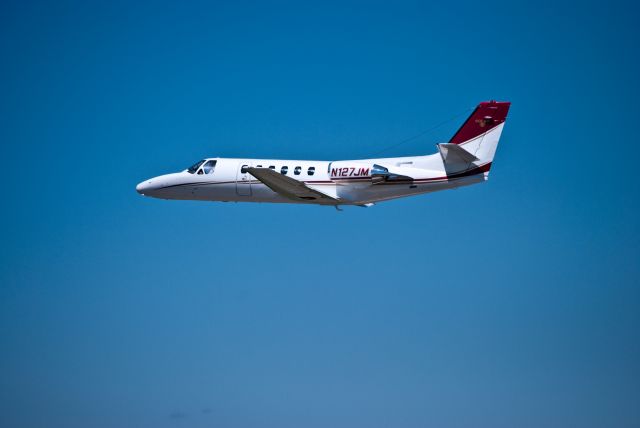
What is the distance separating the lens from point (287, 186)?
54.7 metres

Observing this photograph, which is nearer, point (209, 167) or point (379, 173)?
point (379, 173)

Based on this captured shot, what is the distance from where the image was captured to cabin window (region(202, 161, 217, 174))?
5869cm

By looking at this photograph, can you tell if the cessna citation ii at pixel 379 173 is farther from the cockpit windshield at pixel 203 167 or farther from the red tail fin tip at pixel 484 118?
the cockpit windshield at pixel 203 167

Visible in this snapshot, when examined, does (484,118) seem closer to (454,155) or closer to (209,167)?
(454,155)

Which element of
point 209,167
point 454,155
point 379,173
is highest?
point 209,167

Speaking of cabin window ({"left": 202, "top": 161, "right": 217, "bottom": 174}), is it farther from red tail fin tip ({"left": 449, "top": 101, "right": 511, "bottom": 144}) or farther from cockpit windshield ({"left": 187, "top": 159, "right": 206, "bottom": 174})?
red tail fin tip ({"left": 449, "top": 101, "right": 511, "bottom": 144})

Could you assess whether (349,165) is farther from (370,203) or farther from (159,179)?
(159,179)

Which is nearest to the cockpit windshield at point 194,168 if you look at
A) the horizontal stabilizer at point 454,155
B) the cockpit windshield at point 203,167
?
the cockpit windshield at point 203,167

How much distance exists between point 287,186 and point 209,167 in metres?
6.33

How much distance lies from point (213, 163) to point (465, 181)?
14642 mm

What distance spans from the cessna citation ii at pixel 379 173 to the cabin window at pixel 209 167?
5.31 ft

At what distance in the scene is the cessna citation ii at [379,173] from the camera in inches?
2136

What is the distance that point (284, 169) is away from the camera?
5653 cm

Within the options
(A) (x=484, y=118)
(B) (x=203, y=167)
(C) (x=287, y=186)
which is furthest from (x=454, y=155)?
(B) (x=203, y=167)
